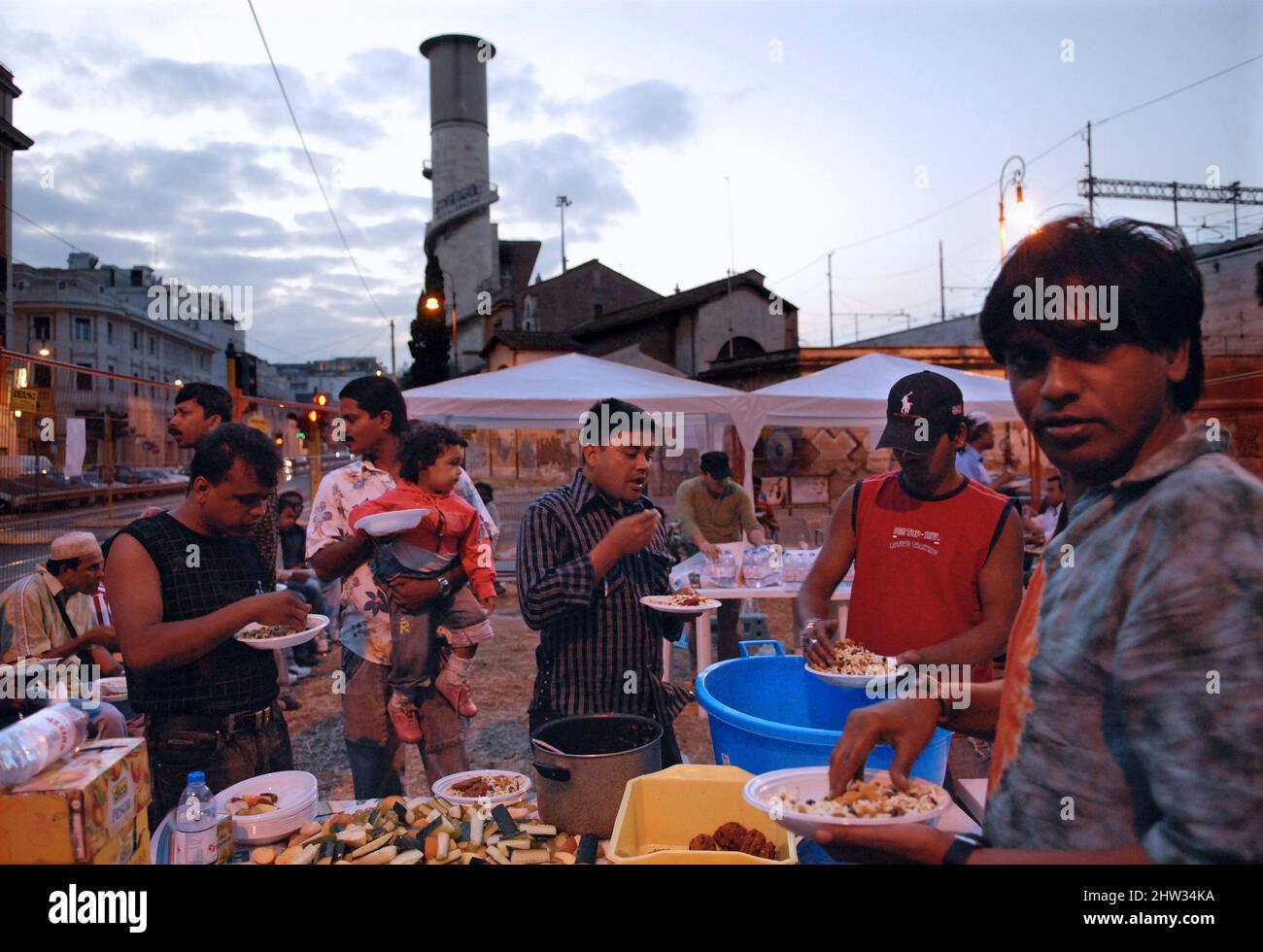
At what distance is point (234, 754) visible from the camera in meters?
2.50

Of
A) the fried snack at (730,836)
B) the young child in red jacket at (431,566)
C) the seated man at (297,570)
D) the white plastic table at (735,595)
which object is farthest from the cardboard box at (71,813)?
the seated man at (297,570)

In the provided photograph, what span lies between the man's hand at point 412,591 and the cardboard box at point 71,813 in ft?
4.74

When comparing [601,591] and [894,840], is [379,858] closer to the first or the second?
[601,591]

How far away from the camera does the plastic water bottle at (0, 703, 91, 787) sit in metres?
1.51

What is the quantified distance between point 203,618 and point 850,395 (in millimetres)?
6496

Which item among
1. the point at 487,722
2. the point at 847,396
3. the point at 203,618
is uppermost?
the point at 847,396

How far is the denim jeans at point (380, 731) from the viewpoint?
316cm

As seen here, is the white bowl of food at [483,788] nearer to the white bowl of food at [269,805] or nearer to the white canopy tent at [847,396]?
the white bowl of food at [269,805]

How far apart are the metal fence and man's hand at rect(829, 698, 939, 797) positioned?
3989mm

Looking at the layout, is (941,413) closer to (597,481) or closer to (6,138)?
(597,481)

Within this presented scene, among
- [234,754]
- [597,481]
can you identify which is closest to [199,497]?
[234,754]

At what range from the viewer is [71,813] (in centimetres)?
154

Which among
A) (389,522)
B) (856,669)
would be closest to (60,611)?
(389,522)
